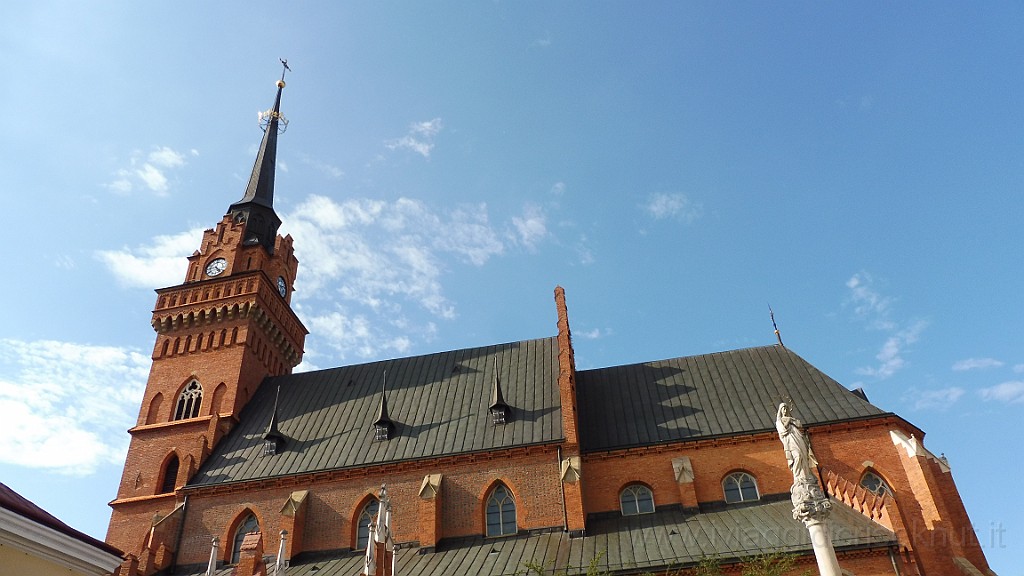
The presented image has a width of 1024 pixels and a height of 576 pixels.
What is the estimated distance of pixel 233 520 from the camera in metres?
26.7

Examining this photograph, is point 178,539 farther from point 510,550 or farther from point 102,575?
point 102,575

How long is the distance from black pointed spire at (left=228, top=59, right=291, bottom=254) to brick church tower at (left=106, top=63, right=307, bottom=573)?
7 centimetres

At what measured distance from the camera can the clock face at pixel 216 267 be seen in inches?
1447

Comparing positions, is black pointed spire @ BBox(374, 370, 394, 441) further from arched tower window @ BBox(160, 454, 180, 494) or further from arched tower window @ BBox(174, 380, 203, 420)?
arched tower window @ BBox(174, 380, 203, 420)

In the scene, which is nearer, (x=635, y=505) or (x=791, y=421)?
(x=791, y=421)

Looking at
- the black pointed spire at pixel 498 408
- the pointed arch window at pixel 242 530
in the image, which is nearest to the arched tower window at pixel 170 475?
the pointed arch window at pixel 242 530

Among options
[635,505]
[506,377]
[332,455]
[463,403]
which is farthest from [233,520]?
[635,505]

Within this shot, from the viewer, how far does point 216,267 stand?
37000 millimetres

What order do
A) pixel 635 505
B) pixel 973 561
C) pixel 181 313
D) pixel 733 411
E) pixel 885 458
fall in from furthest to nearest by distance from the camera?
pixel 181 313 < pixel 733 411 < pixel 635 505 < pixel 885 458 < pixel 973 561

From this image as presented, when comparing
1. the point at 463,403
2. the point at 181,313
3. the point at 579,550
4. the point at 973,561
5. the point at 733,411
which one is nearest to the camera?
the point at 973,561

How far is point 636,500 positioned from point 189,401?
70.1 ft

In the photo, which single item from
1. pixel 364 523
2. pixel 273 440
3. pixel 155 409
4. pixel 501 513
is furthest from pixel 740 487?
pixel 155 409

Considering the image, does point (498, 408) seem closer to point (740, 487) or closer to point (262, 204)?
point (740, 487)

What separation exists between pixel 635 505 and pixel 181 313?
24.3 meters
